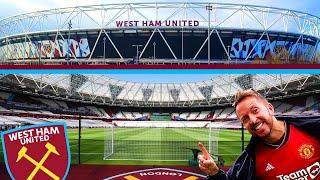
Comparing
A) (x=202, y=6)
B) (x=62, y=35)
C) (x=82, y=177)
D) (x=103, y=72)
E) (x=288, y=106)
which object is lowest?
(x=82, y=177)

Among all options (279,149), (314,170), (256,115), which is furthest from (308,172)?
(256,115)

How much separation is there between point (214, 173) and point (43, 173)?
4.54 meters

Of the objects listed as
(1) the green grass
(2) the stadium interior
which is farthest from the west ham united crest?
(1) the green grass

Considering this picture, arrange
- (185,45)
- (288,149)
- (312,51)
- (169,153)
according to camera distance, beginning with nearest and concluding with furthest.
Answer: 1. (288,149)
2. (169,153)
3. (185,45)
4. (312,51)

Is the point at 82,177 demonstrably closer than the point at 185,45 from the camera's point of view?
Yes

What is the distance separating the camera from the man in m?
3.00

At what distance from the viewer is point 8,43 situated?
7538 centimetres

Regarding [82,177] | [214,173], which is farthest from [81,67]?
[214,173]

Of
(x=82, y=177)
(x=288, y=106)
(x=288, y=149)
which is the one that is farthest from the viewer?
(x=288, y=106)

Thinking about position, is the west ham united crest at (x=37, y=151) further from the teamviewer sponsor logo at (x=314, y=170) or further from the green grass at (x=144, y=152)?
the teamviewer sponsor logo at (x=314, y=170)

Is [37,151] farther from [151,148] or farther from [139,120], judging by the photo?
[151,148]

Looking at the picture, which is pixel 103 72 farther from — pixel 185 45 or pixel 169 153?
pixel 185 45

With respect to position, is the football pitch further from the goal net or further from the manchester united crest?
the manchester united crest

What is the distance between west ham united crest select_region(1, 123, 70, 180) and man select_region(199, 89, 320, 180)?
4102 millimetres
